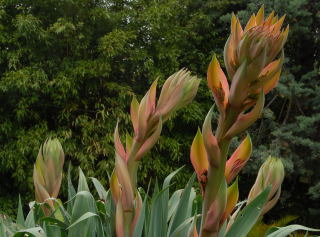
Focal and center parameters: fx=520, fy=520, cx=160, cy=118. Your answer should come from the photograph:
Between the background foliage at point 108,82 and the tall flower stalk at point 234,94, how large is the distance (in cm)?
507

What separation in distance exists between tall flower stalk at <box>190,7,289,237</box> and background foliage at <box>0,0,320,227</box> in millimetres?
5069

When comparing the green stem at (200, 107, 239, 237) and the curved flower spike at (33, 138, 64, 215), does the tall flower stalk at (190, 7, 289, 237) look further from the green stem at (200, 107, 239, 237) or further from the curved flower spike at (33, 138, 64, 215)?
the curved flower spike at (33, 138, 64, 215)

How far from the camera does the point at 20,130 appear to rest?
20.4 feet

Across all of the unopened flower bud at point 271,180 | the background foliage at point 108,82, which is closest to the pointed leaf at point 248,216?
the unopened flower bud at point 271,180

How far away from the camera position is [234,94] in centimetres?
76

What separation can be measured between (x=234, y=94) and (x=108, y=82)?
5841 mm

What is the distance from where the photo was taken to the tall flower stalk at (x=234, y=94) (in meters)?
0.74

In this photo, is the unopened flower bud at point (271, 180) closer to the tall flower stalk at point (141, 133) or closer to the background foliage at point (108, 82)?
the tall flower stalk at point (141, 133)

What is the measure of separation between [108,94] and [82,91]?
0.33 m

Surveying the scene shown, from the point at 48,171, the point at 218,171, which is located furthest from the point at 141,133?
the point at 48,171

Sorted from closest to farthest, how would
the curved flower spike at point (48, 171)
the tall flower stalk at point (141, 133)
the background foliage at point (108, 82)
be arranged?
the tall flower stalk at point (141, 133) → the curved flower spike at point (48, 171) → the background foliage at point (108, 82)

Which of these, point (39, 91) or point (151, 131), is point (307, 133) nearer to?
point (39, 91)

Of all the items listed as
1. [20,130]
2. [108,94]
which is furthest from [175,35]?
[20,130]

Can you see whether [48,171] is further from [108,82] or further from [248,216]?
[108,82]
